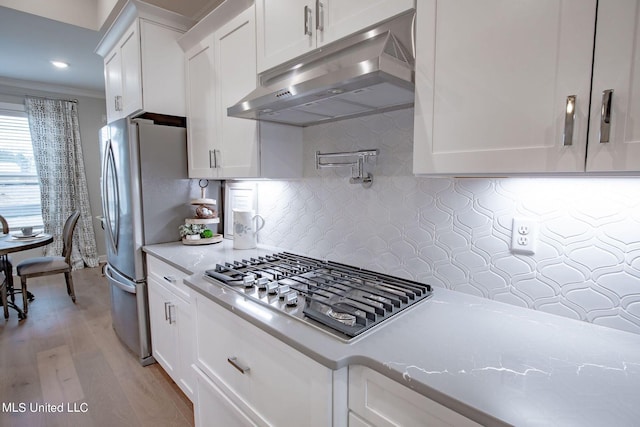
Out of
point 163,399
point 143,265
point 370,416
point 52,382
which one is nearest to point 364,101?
point 370,416

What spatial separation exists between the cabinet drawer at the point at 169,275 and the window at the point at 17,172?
3.71m

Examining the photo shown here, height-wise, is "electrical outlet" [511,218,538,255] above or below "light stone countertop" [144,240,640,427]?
above

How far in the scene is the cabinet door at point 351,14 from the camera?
1.05 meters

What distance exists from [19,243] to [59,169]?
7.09ft

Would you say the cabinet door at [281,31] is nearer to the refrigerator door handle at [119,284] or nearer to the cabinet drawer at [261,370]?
the cabinet drawer at [261,370]

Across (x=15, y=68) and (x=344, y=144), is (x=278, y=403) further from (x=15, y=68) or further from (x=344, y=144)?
(x=15, y=68)

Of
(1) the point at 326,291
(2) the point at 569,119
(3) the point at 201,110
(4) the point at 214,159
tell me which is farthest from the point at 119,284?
(2) the point at 569,119

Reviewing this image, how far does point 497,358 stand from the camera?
32.2 inches

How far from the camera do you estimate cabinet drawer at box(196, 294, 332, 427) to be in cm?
90

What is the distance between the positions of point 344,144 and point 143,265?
5.33ft

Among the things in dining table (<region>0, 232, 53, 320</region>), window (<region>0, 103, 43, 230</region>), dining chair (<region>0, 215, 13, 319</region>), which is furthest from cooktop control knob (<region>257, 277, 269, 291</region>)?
window (<region>0, 103, 43, 230</region>)

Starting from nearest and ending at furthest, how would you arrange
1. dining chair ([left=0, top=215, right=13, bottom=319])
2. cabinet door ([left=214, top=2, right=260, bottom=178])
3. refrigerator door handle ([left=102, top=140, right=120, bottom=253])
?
cabinet door ([left=214, top=2, right=260, bottom=178]), refrigerator door handle ([left=102, top=140, right=120, bottom=253]), dining chair ([left=0, top=215, right=13, bottom=319])

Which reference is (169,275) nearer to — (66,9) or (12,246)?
(12,246)

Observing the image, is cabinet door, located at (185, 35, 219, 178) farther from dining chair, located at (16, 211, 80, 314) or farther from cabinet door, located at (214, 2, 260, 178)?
dining chair, located at (16, 211, 80, 314)
